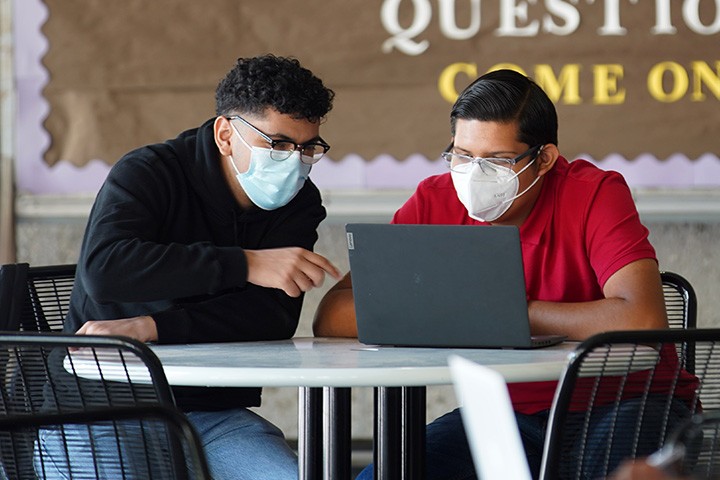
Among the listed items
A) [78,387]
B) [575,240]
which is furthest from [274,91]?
[78,387]

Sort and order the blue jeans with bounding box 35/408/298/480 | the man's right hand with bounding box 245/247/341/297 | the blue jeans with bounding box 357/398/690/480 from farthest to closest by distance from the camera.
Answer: the man's right hand with bounding box 245/247/341/297 < the blue jeans with bounding box 357/398/690/480 < the blue jeans with bounding box 35/408/298/480

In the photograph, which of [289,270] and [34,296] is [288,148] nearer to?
[289,270]

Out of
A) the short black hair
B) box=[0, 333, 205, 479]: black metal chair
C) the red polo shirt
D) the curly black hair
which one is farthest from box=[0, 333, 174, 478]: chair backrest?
the short black hair

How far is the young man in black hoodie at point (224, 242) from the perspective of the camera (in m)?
2.30

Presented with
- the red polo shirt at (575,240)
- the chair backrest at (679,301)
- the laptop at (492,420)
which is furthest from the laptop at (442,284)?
the laptop at (492,420)

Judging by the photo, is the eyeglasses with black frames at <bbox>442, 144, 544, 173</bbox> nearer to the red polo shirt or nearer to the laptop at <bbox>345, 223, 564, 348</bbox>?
the red polo shirt

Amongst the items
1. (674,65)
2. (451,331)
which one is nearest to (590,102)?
(674,65)

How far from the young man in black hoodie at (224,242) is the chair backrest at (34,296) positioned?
0.11 m

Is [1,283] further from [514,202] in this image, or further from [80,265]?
[514,202]

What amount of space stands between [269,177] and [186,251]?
30cm

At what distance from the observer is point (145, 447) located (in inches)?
68.3

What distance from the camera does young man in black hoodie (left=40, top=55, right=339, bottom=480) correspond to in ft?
7.54

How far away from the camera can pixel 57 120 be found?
154 inches

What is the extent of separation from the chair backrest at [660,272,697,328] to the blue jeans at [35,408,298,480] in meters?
0.98
